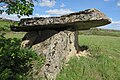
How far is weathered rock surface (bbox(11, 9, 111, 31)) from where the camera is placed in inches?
647

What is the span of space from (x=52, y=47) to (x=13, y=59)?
2892 millimetres

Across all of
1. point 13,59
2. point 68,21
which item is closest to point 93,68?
point 68,21

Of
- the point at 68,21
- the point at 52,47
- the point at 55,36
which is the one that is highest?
the point at 68,21

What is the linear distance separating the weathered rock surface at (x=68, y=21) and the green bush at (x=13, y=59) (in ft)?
9.05

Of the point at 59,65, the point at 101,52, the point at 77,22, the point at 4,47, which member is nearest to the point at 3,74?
the point at 4,47

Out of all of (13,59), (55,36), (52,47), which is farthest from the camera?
(55,36)

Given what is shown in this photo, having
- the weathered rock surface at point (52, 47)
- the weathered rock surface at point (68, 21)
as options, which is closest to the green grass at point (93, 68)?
the weathered rock surface at point (52, 47)

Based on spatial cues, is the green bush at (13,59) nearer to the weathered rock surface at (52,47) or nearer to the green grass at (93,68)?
the weathered rock surface at (52,47)

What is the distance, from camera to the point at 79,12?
16.7m

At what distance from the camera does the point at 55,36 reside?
680 inches

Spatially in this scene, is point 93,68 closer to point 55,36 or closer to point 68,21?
point 55,36

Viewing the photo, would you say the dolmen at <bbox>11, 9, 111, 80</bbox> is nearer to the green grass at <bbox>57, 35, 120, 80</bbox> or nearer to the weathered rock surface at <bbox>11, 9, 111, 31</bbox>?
the weathered rock surface at <bbox>11, 9, 111, 31</bbox>

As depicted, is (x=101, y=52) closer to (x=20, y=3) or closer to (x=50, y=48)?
(x=50, y=48)

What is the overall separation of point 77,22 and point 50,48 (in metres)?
1.92
